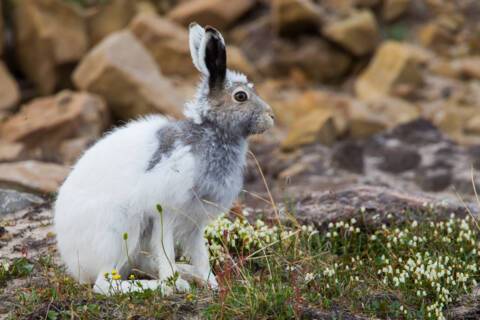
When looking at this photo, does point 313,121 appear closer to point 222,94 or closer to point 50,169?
point 50,169

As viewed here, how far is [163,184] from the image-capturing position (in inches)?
227

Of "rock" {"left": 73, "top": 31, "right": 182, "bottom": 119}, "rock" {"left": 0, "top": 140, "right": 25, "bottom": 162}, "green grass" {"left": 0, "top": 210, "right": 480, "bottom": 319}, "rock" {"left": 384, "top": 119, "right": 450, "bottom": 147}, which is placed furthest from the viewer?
"rock" {"left": 73, "top": 31, "right": 182, "bottom": 119}

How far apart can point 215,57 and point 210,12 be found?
13.3m

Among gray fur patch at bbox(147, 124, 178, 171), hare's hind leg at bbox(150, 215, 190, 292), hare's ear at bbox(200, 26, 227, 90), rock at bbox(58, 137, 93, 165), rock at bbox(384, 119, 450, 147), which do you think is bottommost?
rock at bbox(58, 137, 93, 165)

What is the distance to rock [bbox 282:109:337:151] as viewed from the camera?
46.3 feet

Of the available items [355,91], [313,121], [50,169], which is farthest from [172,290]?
[355,91]

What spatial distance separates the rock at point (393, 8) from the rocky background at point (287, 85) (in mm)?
40

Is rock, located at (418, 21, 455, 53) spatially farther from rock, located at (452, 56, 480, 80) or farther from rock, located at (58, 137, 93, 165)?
rock, located at (58, 137, 93, 165)

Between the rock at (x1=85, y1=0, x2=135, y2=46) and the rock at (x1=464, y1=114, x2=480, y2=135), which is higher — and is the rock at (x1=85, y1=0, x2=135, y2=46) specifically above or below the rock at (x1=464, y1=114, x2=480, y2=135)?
above

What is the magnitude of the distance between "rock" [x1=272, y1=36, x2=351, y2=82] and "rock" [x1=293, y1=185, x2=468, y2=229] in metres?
11.4

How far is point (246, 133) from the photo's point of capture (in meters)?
6.26

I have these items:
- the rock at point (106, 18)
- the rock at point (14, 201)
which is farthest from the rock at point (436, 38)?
the rock at point (14, 201)

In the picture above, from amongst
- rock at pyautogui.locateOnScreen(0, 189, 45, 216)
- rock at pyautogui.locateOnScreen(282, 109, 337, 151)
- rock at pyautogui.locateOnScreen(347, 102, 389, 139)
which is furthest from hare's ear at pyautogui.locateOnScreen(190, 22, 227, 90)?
rock at pyautogui.locateOnScreen(347, 102, 389, 139)

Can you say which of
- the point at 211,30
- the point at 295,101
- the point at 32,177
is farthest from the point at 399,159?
the point at 211,30
